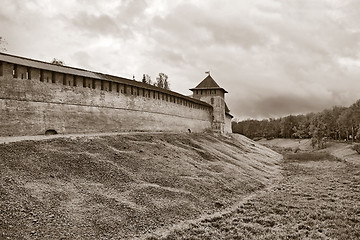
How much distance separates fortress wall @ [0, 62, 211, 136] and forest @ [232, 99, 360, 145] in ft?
110

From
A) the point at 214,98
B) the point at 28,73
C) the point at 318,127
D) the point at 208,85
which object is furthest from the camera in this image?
the point at 318,127

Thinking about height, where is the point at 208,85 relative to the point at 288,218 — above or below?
above

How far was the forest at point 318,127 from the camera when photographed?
167ft

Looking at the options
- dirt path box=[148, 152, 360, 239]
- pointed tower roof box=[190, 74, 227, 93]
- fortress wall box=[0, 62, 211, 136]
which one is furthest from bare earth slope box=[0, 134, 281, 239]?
pointed tower roof box=[190, 74, 227, 93]

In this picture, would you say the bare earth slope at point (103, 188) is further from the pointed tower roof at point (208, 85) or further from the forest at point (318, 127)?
the forest at point (318, 127)

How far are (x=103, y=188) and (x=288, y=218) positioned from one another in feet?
22.5

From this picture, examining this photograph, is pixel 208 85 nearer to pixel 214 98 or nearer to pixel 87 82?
pixel 214 98

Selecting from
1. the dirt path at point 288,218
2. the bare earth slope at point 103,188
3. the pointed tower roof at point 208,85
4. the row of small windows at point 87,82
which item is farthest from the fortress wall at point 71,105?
the pointed tower roof at point 208,85

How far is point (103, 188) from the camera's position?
34.9 ft

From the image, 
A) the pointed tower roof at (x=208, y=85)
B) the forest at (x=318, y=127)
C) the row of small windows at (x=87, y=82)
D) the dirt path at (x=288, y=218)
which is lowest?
the dirt path at (x=288, y=218)

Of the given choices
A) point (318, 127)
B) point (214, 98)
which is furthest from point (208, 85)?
point (318, 127)

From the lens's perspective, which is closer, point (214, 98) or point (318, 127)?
point (214, 98)

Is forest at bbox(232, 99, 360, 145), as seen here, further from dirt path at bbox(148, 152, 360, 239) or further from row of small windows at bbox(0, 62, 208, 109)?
dirt path at bbox(148, 152, 360, 239)

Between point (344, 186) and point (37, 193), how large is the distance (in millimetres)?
16096
